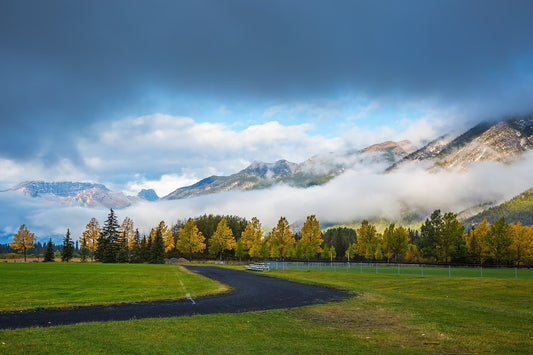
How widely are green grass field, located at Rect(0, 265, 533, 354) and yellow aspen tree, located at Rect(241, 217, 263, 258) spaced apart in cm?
8910

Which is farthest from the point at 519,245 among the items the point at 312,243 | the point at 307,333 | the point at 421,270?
the point at 307,333

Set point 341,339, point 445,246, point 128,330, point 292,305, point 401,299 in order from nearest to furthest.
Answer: point 341,339, point 128,330, point 292,305, point 401,299, point 445,246

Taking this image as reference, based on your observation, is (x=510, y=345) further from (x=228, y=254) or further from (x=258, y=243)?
(x=228, y=254)

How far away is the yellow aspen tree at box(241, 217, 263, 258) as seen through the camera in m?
111

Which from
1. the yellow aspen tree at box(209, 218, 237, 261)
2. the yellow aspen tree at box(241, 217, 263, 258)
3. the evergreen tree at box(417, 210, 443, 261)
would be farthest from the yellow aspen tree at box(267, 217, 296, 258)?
the evergreen tree at box(417, 210, 443, 261)

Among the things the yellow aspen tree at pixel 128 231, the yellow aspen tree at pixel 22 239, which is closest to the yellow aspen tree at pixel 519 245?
the yellow aspen tree at pixel 128 231

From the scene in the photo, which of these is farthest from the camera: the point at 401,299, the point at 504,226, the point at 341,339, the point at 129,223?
the point at 129,223

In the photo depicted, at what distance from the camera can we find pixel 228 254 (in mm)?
139500

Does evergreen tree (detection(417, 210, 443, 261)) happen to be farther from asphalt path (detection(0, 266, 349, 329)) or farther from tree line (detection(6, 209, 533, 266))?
asphalt path (detection(0, 266, 349, 329))

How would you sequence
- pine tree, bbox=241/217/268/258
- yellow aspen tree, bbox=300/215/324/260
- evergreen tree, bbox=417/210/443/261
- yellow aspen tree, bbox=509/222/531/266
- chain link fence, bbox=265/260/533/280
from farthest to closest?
pine tree, bbox=241/217/268/258
yellow aspen tree, bbox=300/215/324/260
evergreen tree, bbox=417/210/443/261
yellow aspen tree, bbox=509/222/531/266
chain link fence, bbox=265/260/533/280

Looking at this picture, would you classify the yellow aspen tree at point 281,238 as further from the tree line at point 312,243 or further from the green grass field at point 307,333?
the green grass field at point 307,333

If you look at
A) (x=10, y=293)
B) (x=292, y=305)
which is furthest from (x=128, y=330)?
(x=10, y=293)

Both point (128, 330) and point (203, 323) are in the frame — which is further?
point (203, 323)

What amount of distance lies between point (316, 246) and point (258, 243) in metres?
17.0
